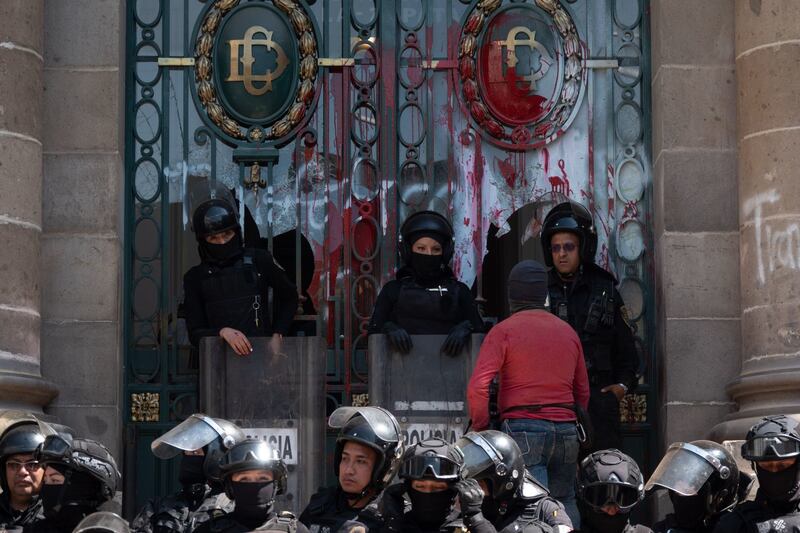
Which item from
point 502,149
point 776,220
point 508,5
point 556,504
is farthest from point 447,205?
point 556,504

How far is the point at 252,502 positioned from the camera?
36.3ft

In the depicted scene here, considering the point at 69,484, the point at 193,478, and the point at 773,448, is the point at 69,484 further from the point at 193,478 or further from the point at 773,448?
the point at 773,448

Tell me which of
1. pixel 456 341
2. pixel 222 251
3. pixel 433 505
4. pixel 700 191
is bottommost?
pixel 433 505

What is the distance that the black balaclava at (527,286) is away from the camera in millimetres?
13000

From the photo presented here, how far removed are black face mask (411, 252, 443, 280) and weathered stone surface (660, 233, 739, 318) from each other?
182cm

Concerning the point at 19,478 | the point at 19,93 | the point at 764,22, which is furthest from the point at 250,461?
the point at 764,22

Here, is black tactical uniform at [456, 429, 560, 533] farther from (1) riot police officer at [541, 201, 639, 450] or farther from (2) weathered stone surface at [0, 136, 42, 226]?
(2) weathered stone surface at [0, 136, 42, 226]

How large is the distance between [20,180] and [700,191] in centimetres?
473

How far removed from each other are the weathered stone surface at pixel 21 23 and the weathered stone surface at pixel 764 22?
4.90 m

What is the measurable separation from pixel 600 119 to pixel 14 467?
5615 mm

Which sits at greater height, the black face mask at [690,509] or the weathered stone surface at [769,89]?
the weathered stone surface at [769,89]

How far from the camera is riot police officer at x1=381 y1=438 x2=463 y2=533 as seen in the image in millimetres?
10906

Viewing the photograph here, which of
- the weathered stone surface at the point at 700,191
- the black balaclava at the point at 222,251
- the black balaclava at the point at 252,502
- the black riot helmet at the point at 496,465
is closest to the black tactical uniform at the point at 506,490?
the black riot helmet at the point at 496,465

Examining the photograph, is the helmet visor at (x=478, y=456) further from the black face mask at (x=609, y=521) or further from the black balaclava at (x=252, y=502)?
the black balaclava at (x=252, y=502)
